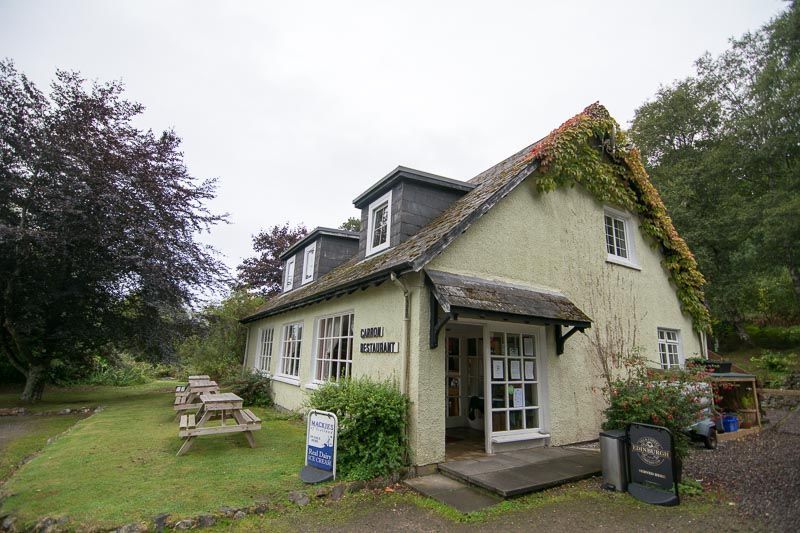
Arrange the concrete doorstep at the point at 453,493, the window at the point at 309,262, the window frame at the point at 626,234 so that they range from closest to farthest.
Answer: the concrete doorstep at the point at 453,493
the window frame at the point at 626,234
the window at the point at 309,262

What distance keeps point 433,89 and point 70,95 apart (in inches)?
511

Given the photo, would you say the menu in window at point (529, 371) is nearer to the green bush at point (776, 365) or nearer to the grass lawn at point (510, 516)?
the grass lawn at point (510, 516)

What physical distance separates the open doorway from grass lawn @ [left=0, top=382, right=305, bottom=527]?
13.4 feet

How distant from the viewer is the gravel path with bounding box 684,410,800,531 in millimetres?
4969

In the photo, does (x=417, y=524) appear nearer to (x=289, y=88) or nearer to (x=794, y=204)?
(x=289, y=88)

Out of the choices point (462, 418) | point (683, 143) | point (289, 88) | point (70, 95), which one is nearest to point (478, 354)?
point (462, 418)

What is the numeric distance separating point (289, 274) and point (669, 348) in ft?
46.0

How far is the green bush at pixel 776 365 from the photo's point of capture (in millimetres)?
16688

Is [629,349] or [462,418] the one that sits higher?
[629,349]

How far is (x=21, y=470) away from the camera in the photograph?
6.21 meters

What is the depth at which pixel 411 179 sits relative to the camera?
9.26m

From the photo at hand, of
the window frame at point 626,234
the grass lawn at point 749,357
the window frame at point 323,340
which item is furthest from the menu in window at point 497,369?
the grass lawn at point 749,357

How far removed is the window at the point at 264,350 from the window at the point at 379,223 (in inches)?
277

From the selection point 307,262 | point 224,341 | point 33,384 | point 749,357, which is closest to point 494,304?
point 307,262
